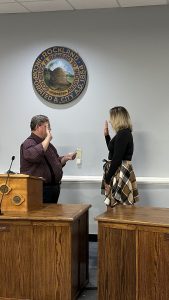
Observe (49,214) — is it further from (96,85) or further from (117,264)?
(96,85)

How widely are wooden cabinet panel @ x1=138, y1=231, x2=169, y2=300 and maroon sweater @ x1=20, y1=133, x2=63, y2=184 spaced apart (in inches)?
51.7

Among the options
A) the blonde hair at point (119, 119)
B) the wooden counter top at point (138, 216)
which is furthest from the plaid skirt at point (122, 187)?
the wooden counter top at point (138, 216)

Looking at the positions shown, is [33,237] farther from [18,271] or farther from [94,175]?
[94,175]

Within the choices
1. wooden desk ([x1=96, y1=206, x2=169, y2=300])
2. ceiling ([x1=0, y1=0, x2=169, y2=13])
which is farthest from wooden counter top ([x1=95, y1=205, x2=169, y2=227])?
ceiling ([x1=0, y1=0, x2=169, y2=13])

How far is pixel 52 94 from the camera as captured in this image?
4.71 metres

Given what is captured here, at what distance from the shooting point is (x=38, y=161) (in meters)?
3.55

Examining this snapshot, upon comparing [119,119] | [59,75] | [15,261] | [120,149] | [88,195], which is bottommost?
[15,261]

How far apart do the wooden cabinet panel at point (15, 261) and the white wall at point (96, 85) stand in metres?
1.95

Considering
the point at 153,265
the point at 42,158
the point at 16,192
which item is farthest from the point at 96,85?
the point at 153,265

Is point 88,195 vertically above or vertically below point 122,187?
below

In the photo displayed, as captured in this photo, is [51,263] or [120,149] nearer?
[51,263]

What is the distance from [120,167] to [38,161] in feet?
2.46

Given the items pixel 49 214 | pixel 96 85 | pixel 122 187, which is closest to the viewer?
pixel 49 214

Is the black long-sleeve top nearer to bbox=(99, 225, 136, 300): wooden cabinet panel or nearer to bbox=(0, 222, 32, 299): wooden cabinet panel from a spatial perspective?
bbox=(99, 225, 136, 300): wooden cabinet panel
